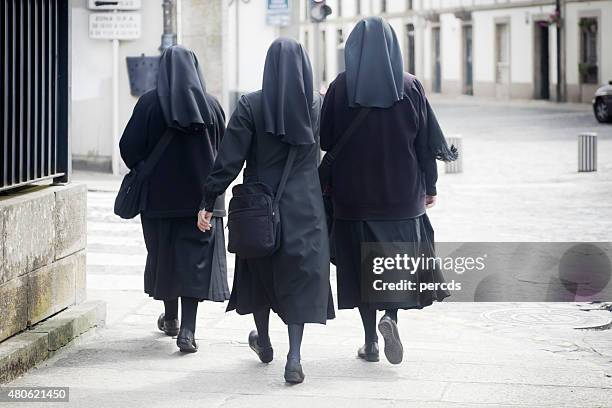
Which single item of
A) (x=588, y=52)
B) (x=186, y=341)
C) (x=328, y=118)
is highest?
(x=588, y=52)

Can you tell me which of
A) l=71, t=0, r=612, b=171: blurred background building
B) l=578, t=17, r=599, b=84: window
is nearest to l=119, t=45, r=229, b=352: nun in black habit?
l=71, t=0, r=612, b=171: blurred background building

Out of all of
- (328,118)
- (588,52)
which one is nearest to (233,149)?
(328,118)

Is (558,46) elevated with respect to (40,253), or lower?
elevated

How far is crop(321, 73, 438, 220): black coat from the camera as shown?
23.3 feet

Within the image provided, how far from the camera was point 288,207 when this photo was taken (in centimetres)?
676

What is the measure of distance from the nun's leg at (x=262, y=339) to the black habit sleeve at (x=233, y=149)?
71 cm

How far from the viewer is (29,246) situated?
7.08 m

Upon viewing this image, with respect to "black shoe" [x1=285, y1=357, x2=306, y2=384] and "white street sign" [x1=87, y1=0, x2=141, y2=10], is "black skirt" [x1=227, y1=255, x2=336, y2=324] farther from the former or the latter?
"white street sign" [x1=87, y1=0, x2=141, y2=10]

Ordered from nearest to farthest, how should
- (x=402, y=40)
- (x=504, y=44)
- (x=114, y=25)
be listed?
(x=114, y=25) → (x=504, y=44) → (x=402, y=40)

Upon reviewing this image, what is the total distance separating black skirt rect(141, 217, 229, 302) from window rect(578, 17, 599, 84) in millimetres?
36909

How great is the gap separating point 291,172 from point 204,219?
21.1 inches

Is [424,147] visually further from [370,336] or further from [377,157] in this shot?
[370,336]

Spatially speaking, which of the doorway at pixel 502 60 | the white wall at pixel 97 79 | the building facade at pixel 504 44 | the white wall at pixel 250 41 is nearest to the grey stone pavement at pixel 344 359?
the white wall at pixel 97 79

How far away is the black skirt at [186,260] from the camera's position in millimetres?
7555
